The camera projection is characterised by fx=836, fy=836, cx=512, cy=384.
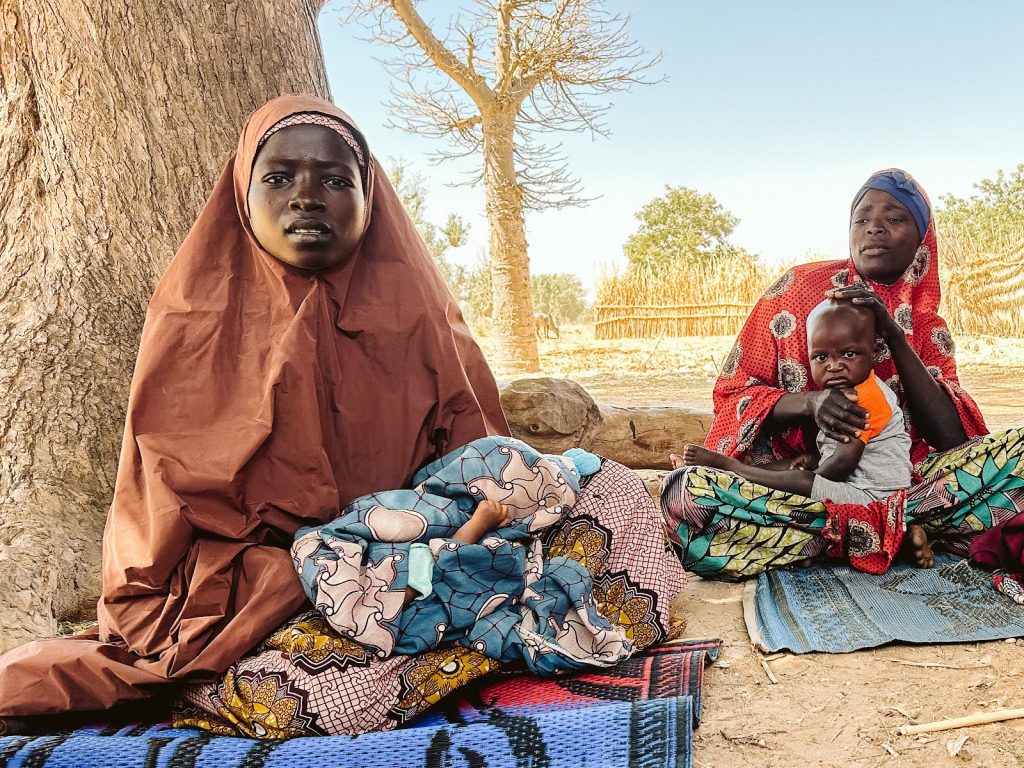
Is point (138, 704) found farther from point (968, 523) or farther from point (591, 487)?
point (968, 523)

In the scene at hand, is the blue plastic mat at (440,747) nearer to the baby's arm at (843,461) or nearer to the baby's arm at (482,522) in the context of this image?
the baby's arm at (482,522)

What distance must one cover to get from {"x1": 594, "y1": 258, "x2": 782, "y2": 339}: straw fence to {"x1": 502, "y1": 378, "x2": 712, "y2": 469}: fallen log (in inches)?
454

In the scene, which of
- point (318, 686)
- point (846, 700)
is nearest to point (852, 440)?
point (846, 700)

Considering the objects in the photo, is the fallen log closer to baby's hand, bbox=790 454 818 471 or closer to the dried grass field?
the dried grass field

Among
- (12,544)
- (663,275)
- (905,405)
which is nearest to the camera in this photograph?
(12,544)

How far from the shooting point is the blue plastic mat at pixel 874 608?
2.64 metres

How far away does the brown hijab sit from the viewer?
218 centimetres

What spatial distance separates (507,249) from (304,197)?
42.6 feet

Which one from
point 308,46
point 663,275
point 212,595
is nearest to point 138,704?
point 212,595

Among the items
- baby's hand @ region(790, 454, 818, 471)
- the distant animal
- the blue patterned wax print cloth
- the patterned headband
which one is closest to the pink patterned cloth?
the blue patterned wax print cloth

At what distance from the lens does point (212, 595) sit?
2.24 m

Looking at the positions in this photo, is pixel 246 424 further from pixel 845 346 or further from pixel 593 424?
pixel 593 424

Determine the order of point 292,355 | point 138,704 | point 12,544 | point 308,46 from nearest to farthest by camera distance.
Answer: point 138,704
point 292,355
point 12,544
point 308,46

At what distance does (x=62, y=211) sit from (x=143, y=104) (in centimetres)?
58
